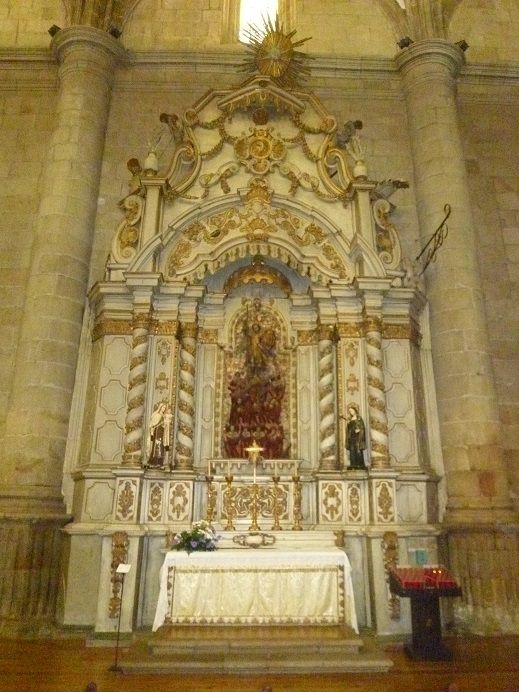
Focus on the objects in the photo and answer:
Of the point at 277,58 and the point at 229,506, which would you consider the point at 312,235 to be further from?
the point at 229,506

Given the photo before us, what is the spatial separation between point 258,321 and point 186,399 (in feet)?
6.25

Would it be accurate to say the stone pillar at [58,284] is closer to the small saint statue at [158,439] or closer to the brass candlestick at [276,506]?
the small saint statue at [158,439]

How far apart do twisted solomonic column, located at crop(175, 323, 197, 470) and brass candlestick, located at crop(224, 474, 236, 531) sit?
0.66 metres

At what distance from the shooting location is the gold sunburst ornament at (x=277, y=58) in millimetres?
10766

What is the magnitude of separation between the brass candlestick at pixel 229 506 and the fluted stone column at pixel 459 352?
315 centimetres

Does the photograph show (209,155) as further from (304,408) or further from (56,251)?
(304,408)

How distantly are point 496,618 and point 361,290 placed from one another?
493cm

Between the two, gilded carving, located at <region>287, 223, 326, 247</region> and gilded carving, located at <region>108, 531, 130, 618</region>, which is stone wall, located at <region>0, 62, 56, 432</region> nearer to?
gilded carving, located at <region>108, 531, 130, 618</region>

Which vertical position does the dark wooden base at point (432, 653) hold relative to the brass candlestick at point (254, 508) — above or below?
below

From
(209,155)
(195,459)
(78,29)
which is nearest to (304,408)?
(195,459)

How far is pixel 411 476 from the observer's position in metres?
8.30

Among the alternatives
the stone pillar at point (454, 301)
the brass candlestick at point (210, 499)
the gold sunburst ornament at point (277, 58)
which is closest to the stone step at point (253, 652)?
the brass candlestick at point (210, 499)

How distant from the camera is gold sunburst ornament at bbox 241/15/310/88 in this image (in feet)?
35.3

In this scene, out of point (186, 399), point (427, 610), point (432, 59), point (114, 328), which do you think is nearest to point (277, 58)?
point (432, 59)
